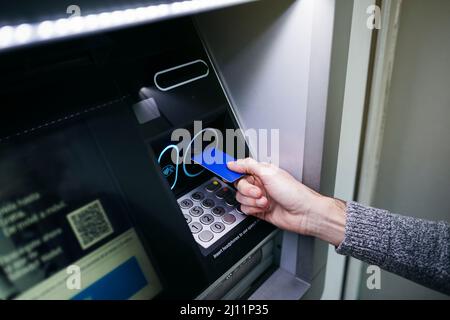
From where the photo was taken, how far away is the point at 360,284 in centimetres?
165

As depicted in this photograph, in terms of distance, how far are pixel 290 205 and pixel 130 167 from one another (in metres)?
0.49

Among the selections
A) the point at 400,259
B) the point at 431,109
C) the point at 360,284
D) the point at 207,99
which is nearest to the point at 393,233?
the point at 400,259

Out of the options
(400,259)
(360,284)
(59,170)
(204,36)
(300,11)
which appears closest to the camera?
(59,170)

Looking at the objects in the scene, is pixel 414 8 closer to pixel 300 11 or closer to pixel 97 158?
pixel 300 11

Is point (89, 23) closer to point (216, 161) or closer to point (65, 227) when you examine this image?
point (65, 227)

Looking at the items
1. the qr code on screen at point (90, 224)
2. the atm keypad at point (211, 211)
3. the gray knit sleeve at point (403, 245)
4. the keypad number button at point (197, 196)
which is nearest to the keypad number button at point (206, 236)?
the atm keypad at point (211, 211)

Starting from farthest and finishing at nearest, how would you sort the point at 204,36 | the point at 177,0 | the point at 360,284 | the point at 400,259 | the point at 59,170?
the point at 360,284 → the point at 204,36 → the point at 400,259 → the point at 59,170 → the point at 177,0

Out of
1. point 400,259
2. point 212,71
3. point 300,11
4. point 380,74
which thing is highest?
point 300,11

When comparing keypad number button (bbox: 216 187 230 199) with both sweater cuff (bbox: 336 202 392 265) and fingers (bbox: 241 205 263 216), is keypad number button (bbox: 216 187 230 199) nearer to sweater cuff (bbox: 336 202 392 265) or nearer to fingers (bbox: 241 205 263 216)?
fingers (bbox: 241 205 263 216)

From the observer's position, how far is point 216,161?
100cm

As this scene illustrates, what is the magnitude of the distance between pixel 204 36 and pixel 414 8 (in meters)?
0.63

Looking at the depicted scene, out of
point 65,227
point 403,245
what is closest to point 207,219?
point 65,227

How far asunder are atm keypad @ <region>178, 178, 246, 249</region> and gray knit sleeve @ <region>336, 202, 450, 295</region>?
1.08 feet
